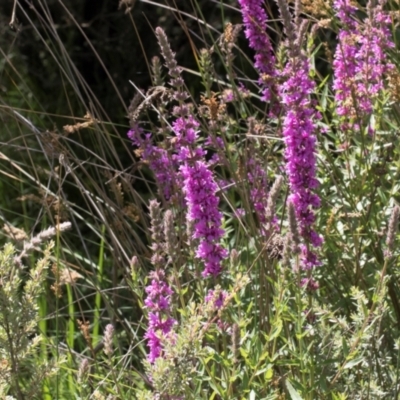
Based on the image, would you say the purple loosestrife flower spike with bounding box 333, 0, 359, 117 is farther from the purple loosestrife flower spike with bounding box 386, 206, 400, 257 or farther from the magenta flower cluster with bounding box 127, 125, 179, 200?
the purple loosestrife flower spike with bounding box 386, 206, 400, 257

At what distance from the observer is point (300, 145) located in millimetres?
2238

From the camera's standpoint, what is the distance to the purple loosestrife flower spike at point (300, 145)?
2.24m

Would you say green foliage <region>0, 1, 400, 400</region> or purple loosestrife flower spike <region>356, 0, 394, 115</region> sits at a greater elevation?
purple loosestrife flower spike <region>356, 0, 394, 115</region>

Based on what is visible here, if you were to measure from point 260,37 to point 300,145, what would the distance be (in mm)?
592

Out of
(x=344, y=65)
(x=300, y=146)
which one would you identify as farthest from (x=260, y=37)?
(x=300, y=146)

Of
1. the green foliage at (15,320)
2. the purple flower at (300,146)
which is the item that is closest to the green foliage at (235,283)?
the green foliage at (15,320)

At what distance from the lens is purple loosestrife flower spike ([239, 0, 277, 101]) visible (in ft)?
8.79

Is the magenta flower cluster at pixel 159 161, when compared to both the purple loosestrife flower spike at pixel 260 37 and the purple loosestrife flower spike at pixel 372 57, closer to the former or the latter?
Result: the purple loosestrife flower spike at pixel 260 37

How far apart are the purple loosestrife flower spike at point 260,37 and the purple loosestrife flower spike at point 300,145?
39cm

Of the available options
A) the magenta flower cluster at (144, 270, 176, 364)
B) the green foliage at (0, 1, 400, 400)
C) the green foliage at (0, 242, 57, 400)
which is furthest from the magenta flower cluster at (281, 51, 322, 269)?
the green foliage at (0, 242, 57, 400)

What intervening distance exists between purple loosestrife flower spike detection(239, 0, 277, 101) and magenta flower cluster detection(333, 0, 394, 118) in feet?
0.69

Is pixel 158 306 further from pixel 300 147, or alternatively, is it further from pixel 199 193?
pixel 300 147

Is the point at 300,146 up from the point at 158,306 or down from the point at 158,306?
up

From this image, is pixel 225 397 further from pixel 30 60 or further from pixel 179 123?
pixel 30 60
